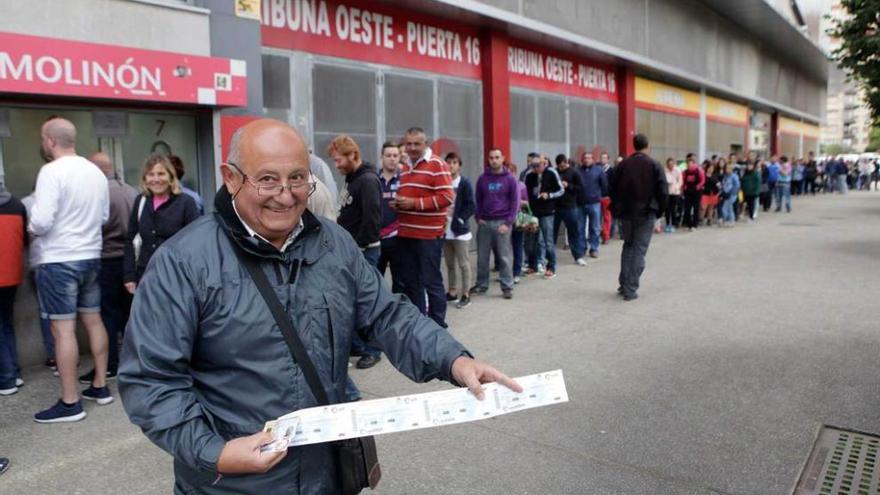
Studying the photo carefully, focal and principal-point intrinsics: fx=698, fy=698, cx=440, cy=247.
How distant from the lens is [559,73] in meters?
15.9

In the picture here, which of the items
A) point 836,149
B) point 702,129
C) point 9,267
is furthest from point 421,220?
point 836,149

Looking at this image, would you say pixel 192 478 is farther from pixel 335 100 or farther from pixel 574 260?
pixel 574 260

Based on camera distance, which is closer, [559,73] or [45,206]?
[45,206]

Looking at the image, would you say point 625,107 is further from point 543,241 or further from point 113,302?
point 113,302

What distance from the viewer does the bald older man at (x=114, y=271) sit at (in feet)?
17.6

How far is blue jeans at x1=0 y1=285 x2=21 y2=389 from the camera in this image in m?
5.04

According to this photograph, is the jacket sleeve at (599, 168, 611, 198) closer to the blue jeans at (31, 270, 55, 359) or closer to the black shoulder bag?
the blue jeans at (31, 270, 55, 359)

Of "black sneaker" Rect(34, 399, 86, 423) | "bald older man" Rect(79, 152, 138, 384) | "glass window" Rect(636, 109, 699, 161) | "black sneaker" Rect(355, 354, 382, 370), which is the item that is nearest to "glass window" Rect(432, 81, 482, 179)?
"black sneaker" Rect(355, 354, 382, 370)

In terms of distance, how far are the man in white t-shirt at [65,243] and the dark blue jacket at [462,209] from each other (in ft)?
13.2

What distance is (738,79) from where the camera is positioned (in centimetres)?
2619

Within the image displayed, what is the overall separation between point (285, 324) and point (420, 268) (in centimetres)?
462

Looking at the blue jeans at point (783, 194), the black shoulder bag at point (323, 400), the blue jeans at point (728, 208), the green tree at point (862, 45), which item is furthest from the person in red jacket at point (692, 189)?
the black shoulder bag at point (323, 400)

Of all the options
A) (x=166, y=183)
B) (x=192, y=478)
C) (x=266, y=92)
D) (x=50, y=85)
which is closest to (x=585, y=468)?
(x=192, y=478)

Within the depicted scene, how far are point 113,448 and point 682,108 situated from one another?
21.7 meters
